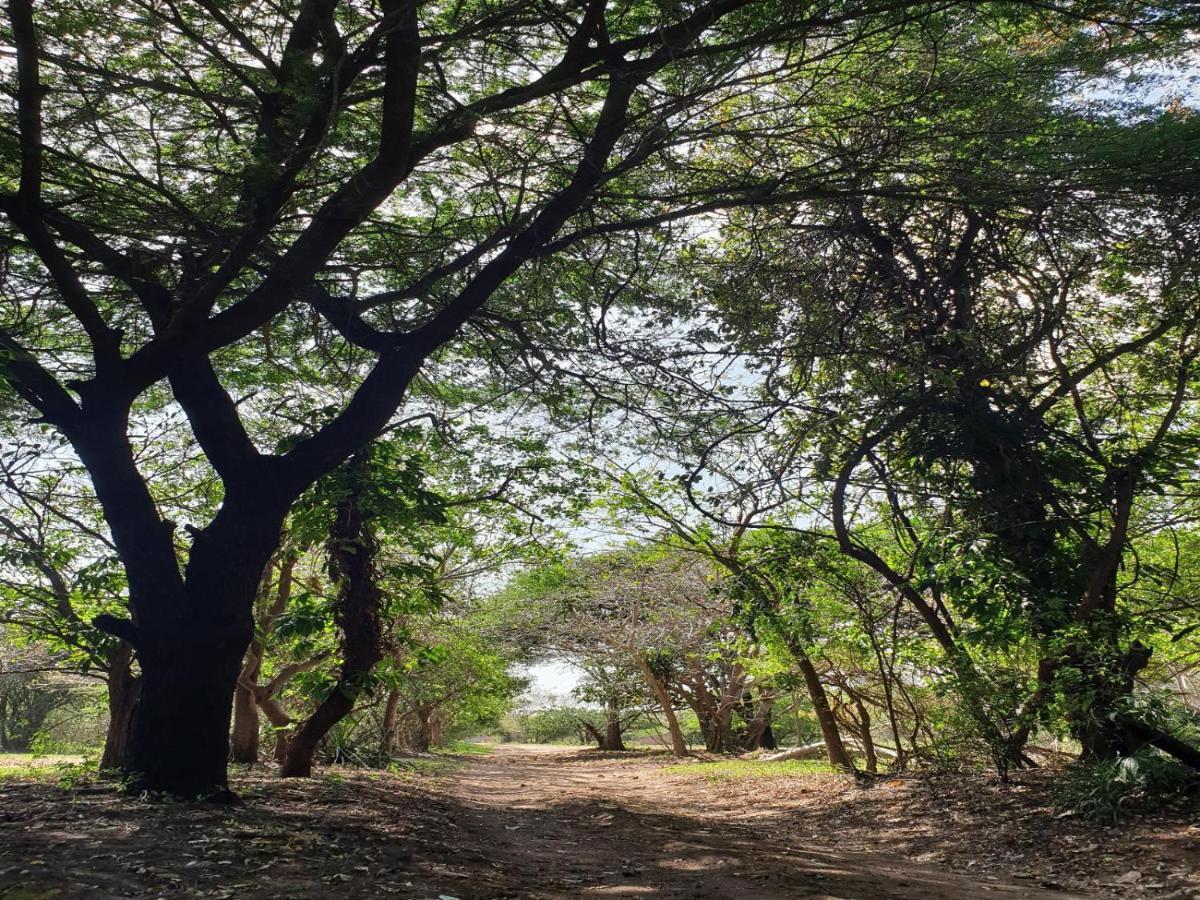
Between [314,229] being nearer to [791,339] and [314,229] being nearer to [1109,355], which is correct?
[791,339]

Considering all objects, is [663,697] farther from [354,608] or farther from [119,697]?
[119,697]

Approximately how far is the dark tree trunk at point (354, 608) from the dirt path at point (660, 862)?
1613 mm

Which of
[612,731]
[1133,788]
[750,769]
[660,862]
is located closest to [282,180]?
[660,862]

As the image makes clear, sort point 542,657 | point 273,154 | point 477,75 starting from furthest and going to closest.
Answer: point 542,657, point 477,75, point 273,154

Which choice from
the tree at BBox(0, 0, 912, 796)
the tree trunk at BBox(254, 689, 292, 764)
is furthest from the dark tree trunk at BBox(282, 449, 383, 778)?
the tree trunk at BBox(254, 689, 292, 764)

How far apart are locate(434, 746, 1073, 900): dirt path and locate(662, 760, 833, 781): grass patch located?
348 cm

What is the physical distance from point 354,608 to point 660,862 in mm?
3861

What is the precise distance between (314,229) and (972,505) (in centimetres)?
542

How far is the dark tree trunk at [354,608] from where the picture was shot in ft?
25.7

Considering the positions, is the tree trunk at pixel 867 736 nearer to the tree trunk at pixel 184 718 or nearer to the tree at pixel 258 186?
the tree at pixel 258 186

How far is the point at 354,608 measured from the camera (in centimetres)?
802

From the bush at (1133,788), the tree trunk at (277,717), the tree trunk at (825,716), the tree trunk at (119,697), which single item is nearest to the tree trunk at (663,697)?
the tree trunk at (825,716)

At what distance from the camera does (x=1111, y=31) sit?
523 cm

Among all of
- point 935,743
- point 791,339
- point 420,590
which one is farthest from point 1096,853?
point 420,590
